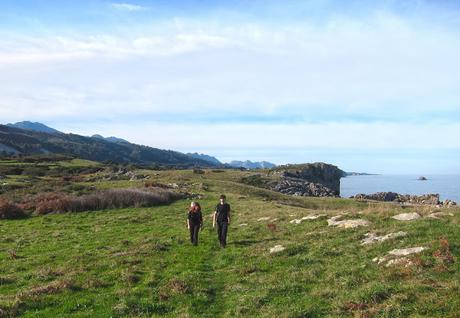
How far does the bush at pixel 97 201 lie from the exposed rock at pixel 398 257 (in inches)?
1202

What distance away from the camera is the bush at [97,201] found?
1584 inches

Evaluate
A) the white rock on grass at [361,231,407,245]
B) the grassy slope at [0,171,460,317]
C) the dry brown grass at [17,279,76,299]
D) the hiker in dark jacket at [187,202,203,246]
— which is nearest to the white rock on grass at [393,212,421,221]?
the grassy slope at [0,171,460,317]

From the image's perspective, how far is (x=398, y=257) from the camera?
15.9 m

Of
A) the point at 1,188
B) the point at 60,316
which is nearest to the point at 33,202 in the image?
the point at 1,188

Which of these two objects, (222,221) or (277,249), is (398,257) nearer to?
(277,249)

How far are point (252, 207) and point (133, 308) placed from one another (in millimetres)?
26449

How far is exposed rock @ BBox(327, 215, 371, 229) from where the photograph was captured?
22181 mm

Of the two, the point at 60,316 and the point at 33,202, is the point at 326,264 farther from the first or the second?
the point at 33,202

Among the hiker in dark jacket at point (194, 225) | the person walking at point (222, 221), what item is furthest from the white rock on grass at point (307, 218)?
the hiker in dark jacket at point (194, 225)

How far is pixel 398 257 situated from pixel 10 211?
109 ft

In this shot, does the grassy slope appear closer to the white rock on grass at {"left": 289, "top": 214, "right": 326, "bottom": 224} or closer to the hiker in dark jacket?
the hiker in dark jacket

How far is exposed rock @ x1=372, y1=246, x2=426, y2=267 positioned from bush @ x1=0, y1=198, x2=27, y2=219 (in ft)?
106

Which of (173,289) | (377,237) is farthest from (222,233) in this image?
(173,289)

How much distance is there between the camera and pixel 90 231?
30203 millimetres
